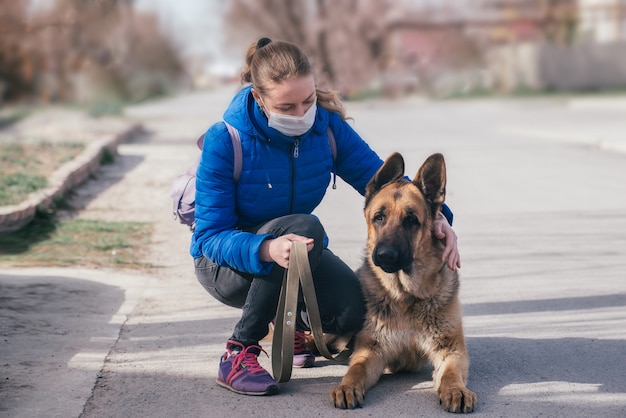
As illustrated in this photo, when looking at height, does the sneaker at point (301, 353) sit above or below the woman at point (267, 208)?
below

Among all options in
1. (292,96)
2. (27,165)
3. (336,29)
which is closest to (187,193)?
(292,96)

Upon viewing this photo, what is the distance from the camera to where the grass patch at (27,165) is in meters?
9.37

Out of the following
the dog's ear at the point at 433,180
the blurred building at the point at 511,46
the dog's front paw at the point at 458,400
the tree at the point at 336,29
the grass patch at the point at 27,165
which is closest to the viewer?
the dog's front paw at the point at 458,400

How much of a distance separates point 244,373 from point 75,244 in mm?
3875

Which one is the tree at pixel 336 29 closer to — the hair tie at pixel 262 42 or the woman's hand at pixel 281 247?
the hair tie at pixel 262 42

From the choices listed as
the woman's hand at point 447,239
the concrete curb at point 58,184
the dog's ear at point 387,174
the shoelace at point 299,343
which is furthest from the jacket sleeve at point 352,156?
the concrete curb at point 58,184

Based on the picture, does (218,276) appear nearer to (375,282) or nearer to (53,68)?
(375,282)

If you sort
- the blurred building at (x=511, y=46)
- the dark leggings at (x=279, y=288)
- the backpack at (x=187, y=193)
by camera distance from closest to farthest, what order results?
the dark leggings at (x=279, y=288) → the backpack at (x=187, y=193) → the blurred building at (x=511, y=46)

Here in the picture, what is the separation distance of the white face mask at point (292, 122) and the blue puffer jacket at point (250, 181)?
8 cm

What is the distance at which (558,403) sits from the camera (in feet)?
14.2

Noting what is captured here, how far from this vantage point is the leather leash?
4.37 meters

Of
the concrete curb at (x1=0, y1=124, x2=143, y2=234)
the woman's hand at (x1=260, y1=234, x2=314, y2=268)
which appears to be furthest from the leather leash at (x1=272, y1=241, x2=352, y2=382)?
the concrete curb at (x1=0, y1=124, x2=143, y2=234)

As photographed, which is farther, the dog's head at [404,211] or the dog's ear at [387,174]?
the dog's ear at [387,174]

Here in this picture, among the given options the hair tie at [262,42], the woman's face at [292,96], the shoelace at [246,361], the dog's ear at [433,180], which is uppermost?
the hair tie at [262,42]
